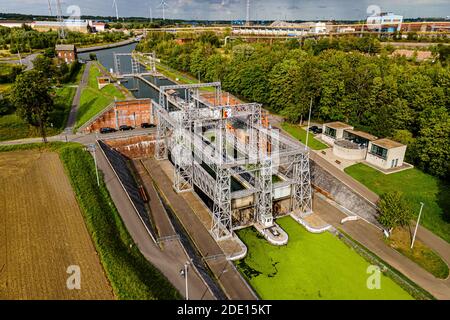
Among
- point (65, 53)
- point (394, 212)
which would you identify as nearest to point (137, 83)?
point (65, 53)

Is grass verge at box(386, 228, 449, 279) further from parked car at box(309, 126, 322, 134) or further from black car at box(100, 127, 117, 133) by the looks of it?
black car at box(100, 127, 117, 133)

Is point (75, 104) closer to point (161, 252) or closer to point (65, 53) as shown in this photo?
point (161, 252)

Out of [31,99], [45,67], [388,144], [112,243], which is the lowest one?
[112,243]

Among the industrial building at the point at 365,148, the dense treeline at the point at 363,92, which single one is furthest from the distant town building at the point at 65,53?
the industrial building at the point at 365,148

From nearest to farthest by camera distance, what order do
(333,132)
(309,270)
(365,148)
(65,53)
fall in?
1. (309,270)
2. (365,148)
3. (333,132)
4. (65,53)

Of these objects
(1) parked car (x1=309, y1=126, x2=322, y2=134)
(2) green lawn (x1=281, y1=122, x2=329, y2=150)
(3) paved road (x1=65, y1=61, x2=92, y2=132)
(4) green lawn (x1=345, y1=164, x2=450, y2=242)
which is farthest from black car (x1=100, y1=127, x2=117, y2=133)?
(4) green lawn (x1=345, y1=164, x2=450, y2=242)

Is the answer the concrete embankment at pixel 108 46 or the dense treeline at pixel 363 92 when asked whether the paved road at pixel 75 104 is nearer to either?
the dense treeline at pixel 363 92
